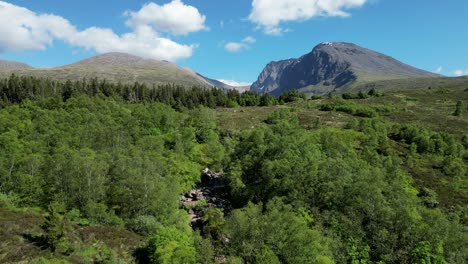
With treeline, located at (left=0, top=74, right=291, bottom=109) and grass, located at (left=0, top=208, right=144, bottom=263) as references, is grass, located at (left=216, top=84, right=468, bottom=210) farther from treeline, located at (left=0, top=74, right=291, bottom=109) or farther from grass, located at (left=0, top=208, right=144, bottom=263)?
grass, located at (left=0, top=208, right=144, bottom=263)

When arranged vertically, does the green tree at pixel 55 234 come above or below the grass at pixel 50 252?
above

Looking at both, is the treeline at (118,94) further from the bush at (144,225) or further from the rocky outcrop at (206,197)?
the bush at (144,225)

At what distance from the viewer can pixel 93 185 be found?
47.4 meters

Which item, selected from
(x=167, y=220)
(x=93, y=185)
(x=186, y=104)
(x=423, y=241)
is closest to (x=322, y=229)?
(x=423, y=241)

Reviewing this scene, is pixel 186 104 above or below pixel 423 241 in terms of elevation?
above

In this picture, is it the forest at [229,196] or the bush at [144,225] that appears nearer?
the forest at [229,196]

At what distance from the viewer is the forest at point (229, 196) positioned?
120 ft

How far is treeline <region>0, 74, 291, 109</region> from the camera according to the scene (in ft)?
447

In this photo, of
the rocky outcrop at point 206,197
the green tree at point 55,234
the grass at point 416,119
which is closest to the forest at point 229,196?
the green tree at point 55,234

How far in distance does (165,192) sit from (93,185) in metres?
9.80

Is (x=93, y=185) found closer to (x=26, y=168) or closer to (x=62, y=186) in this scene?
(x=62, y=186)

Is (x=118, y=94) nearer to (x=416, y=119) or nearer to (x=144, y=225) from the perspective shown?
(x=144, y=225)

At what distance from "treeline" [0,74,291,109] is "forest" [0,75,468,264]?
5809 centimetres

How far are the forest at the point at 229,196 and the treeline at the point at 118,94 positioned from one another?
5809 centimetres
